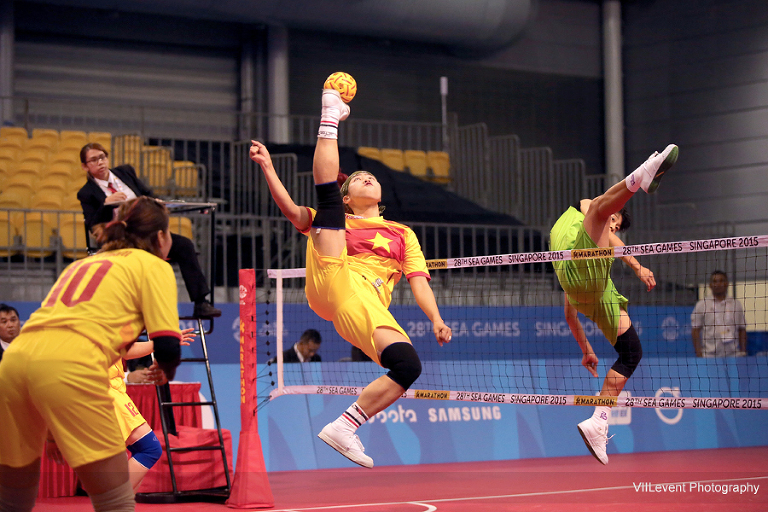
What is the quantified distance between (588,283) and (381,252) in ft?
5.07

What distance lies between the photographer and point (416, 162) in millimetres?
16734

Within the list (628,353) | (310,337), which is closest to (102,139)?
(310,337)

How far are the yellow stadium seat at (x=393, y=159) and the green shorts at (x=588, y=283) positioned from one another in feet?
33.3

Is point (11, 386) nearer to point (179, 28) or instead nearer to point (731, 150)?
point (179, 28)

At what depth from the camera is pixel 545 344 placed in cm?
1255

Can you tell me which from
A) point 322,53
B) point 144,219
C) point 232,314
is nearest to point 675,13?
point 322,53

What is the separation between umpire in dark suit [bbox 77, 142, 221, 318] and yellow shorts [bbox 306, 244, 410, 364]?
4.71 feet

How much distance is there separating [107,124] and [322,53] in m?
4.66

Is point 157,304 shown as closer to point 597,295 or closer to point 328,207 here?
point 328,207

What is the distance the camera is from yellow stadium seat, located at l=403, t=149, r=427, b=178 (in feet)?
54.6

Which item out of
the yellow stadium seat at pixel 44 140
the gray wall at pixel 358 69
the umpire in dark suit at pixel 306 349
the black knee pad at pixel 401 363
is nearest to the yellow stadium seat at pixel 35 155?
the yellow stadium seat at pixel 44 140

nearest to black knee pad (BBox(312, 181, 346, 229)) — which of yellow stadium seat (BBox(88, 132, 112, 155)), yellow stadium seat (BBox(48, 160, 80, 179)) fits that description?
yellow stadium seat (BBox(48, 160, 80, 179))

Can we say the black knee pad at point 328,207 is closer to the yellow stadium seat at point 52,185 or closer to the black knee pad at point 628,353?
the black knee pad at point 628,353

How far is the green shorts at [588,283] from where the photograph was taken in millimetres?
6145
